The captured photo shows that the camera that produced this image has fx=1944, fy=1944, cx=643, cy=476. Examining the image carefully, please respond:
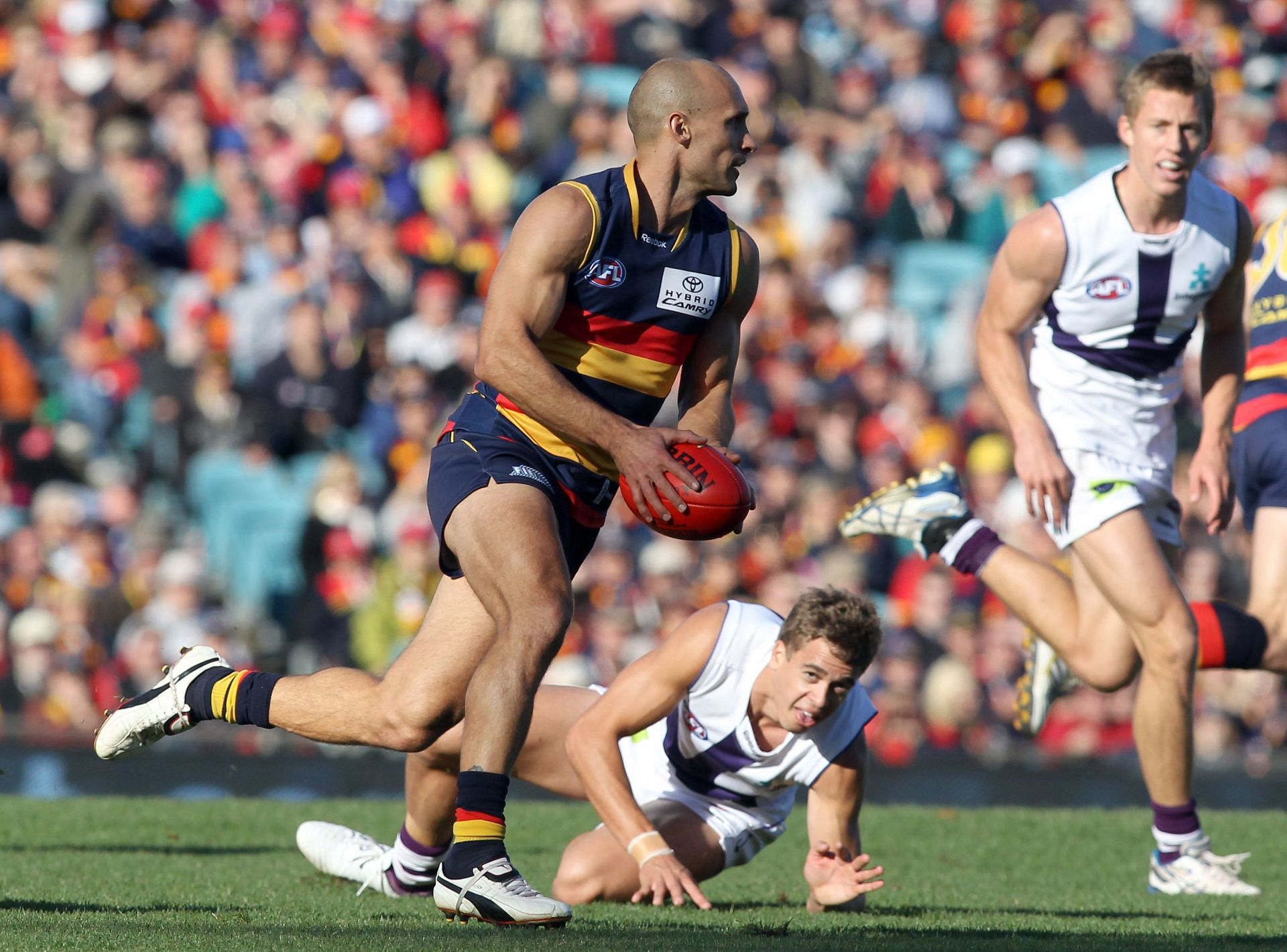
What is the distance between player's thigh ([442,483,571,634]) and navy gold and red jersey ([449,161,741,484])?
29 cm

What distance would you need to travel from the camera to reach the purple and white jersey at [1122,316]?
22.4ft

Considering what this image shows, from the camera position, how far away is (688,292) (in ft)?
18.6

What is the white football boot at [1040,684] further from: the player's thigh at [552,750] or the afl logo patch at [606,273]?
the afl logo patch at [606,273]

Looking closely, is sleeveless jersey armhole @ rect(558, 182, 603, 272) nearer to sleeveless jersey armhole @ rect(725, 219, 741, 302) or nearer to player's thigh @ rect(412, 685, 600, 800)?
sleeveless jersey armhole @ rect(725, 219, 741, 302)

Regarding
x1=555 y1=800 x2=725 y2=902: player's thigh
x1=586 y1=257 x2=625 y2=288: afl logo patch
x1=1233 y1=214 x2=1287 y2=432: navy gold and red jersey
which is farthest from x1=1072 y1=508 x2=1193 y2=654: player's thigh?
x1=586 y1=257 x2=625 y2=288: afl logo patch

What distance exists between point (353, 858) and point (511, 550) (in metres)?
1.80

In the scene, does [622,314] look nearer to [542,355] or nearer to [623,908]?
[542,355]

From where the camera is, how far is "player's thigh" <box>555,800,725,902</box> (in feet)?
20.6

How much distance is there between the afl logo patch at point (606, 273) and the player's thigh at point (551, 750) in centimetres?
176

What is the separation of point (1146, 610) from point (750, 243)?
1.97 meters

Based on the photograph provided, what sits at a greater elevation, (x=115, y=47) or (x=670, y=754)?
(x=115, y=47)

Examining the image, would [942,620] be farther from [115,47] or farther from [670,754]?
[115,47]

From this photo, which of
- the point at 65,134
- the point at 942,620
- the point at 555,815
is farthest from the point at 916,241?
the point at 555,815

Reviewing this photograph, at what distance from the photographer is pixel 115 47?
54.9 ft
